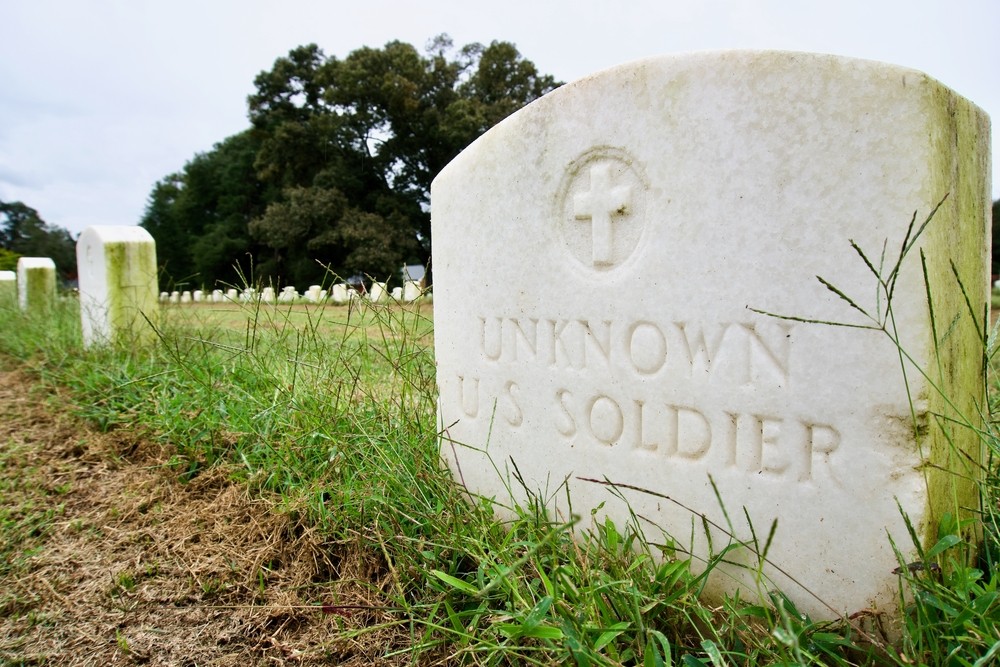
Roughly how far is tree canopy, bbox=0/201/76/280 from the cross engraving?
3272cm

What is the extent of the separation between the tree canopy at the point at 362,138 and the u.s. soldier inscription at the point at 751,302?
1693 cm

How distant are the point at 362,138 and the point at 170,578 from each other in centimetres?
1937

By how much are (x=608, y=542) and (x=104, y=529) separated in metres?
1.68

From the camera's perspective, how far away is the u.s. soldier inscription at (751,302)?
119cm

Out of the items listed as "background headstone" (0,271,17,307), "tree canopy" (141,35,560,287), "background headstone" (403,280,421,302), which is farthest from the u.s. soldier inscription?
"tree canopy" (141,35,560,287)

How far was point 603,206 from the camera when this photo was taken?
1516 mm

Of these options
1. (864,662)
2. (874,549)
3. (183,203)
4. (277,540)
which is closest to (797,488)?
(874,549)

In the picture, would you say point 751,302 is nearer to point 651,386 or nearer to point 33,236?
point 651,386

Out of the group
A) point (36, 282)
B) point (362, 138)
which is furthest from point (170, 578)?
point (362, 138)

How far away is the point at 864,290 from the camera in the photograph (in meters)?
1.20

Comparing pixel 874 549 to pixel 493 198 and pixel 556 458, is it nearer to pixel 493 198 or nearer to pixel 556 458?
pixel 556 458

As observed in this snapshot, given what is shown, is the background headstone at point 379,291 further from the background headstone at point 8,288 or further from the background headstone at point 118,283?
the background headstone at point 8,288

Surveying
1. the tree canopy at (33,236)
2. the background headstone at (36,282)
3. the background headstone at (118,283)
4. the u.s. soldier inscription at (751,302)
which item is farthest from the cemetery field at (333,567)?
the tree canopy at (33,236)

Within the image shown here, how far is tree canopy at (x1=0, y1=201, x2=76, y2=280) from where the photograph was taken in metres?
29.5
